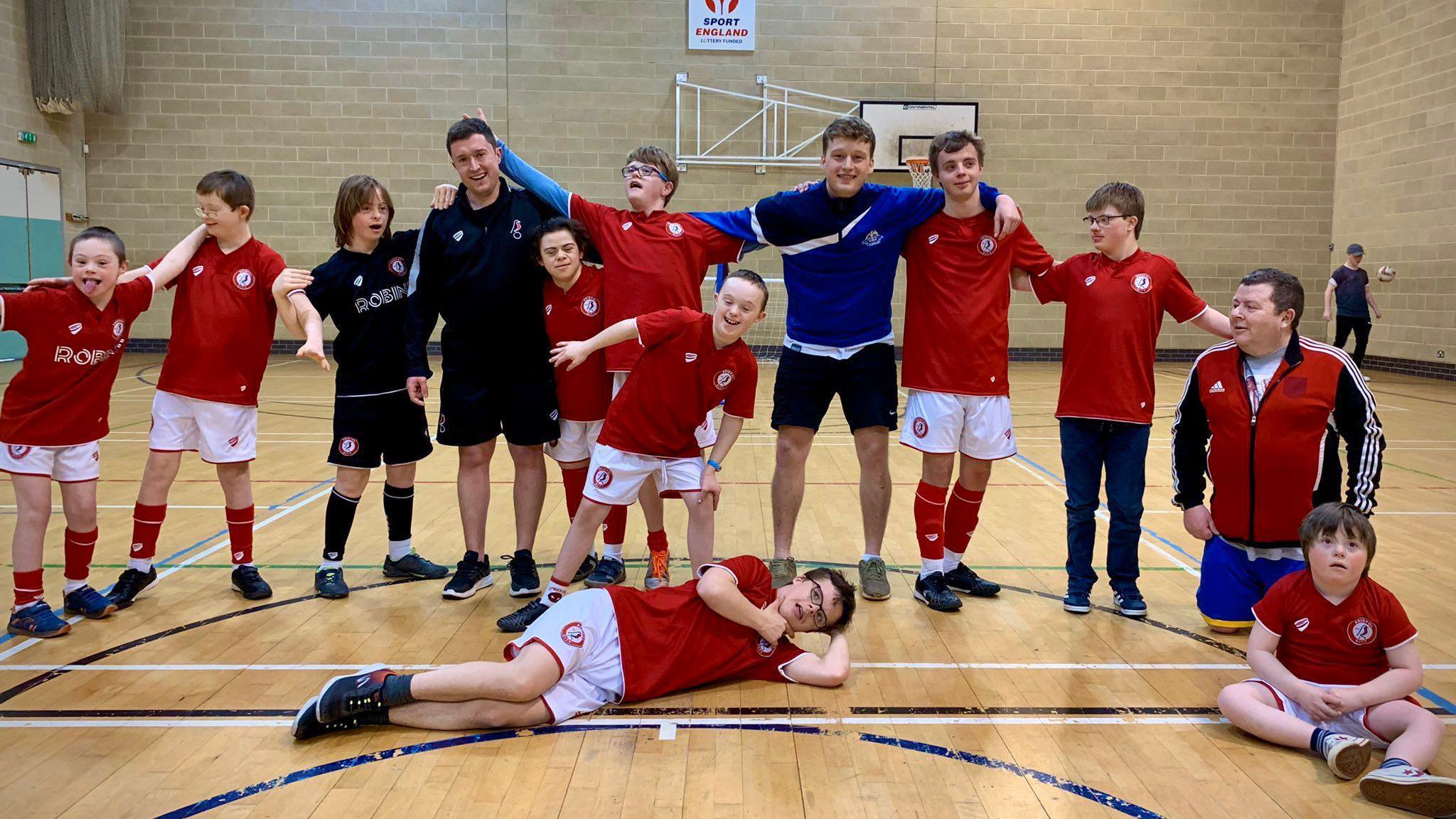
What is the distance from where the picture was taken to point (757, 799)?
2.72m

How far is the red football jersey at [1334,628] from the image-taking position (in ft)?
10.1

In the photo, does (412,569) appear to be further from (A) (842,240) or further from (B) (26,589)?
(A) (842,240)

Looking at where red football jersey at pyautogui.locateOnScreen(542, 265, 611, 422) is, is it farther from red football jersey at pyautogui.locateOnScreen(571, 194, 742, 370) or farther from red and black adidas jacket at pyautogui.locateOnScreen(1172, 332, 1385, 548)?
red and black adidas jacket at pyautogui.locateOnScreen(1172, 332, 1385, 548)

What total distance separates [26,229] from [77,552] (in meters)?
12.4

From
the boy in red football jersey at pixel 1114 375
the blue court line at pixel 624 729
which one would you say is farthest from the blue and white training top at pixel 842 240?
the blue court line at pixel 624 729

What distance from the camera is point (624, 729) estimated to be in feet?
10.4

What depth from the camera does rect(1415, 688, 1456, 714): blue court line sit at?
3340 millimetres

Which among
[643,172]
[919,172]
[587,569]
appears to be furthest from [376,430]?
[919,172]

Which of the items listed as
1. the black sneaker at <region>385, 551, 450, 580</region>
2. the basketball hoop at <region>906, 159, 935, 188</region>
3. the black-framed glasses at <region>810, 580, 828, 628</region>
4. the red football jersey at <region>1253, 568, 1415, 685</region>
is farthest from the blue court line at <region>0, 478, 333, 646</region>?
the basketball hoop at <region>906, 159, 935, 188</region>

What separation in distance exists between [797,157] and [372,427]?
11.5 meters

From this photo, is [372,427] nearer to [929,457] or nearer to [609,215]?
[609,215]

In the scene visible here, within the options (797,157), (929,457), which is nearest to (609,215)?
(929,457)

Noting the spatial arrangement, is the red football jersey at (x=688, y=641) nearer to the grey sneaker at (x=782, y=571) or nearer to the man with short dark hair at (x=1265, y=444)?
the grey sneaker at (x=782, y=571)

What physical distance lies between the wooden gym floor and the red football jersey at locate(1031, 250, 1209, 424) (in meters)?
0.89
